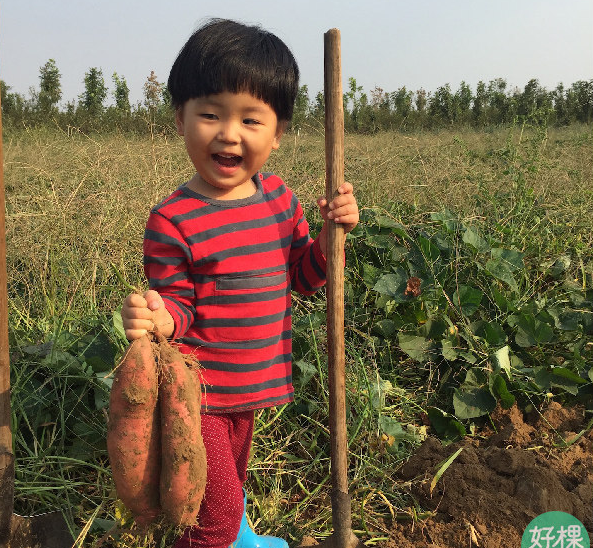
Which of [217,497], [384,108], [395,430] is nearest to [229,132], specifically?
[217,497]

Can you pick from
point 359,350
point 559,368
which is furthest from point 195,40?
point 559,368

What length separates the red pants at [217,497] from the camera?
1.49 m

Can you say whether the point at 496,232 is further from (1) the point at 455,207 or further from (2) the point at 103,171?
(2) the point at 103,171

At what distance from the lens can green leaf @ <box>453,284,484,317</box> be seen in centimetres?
264

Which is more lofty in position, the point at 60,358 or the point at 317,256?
the point at 317,256

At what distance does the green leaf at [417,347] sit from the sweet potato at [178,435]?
55.6 inches

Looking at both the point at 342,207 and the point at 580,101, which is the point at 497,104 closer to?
the point at 580,101

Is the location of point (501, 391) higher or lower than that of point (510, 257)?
lower

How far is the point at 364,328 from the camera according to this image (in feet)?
9.05

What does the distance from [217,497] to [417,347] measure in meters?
1.33

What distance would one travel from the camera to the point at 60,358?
206cm

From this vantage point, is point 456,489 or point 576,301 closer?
point 456,489

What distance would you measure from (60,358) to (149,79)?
265cm

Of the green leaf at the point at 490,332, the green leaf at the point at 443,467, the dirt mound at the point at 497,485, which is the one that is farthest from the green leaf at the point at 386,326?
the green leaf at the point at 443,467
